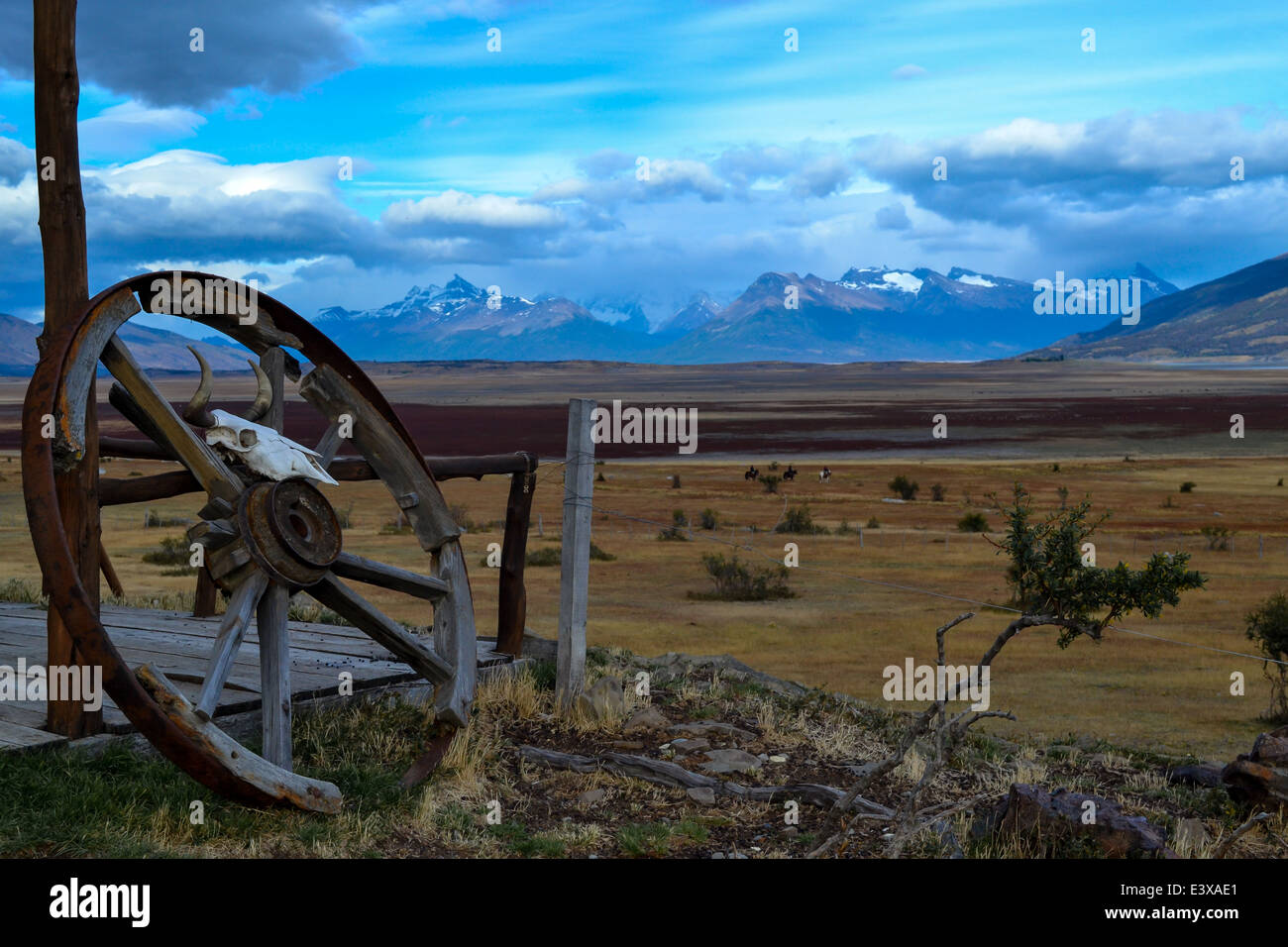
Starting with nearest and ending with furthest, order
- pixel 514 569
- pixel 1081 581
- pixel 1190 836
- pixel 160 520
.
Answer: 1. pixel 1081 581
2. pixel 1190 836
3. pixel 514 569
4. pixel 160 520

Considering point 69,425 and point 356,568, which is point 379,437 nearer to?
point 356,568

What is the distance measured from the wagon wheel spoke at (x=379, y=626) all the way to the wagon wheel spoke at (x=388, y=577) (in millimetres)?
93

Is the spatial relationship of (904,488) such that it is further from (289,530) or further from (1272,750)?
(289,530)

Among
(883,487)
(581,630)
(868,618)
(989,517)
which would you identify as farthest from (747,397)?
(581,630)

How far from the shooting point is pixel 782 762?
22.6ft

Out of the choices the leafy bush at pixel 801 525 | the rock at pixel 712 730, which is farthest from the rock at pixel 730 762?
the leafy bush at pixel 801 525

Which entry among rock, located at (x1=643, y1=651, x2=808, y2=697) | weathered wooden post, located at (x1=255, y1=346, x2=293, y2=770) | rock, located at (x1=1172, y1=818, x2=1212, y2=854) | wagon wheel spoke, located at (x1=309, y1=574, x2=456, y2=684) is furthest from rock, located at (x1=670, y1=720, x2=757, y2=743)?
weathered wooden post, located at (x1=255, y1=346, x2=293, y2=770)

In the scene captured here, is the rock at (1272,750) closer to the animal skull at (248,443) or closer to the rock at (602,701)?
the rock at (602,701)

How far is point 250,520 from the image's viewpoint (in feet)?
17.2

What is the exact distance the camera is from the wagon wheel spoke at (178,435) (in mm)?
5277

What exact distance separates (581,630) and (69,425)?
370cm

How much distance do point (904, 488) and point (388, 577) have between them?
36317 millimetres

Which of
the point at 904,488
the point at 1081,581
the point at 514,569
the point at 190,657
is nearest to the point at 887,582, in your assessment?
the point at 514,569

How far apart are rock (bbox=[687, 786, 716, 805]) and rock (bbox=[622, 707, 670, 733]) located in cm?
106
